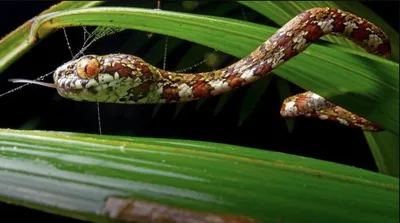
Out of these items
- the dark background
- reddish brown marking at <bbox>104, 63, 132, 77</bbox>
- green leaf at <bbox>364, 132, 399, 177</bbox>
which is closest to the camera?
reddish brown marking at <bbox>104, 63, 132, 77</bbox>

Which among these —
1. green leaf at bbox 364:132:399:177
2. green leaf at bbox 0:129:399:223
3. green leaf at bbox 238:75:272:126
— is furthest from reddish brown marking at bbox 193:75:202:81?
green leaf at bbox 238:75:272:126

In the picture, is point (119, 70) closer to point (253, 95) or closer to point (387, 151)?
point (387, 151)

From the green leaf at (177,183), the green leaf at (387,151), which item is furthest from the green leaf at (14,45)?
the green leaf at (387,151)

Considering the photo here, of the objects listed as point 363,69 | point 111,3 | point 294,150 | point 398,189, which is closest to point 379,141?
point 363,69

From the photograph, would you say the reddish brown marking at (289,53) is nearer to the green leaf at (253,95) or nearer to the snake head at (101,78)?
the snake head at (101,78)

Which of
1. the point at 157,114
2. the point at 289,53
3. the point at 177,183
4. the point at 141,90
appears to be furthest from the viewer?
the point at 157,114

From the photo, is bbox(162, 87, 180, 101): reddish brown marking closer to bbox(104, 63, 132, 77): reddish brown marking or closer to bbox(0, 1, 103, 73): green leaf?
bbox(104, 63, 132, 77): reddish brown marking

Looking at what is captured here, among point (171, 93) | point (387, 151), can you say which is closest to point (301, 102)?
point (387, 151)
